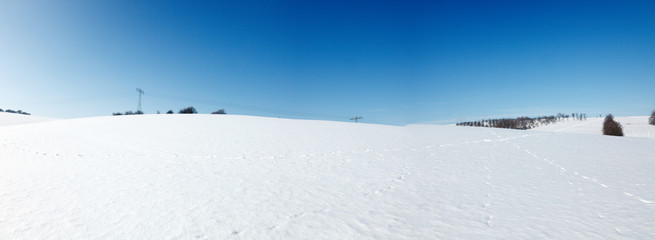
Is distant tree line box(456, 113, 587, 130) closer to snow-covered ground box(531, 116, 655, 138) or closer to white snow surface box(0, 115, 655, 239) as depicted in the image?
snow-covered ground box(531, 116, 655, 138)

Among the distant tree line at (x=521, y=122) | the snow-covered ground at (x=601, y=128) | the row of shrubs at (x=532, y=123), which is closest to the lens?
the row of shrubs at (x=532, y=123)

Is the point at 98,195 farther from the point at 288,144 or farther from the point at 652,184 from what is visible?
the point at 652,184

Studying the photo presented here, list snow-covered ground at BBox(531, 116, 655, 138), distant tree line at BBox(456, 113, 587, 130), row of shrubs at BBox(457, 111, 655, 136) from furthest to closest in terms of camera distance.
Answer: distant tree line at BBox(456, 113, 587, 130)
snow-covered ground at BBox(531, 116, 655, 138)
row of shrubs at BBox(457, 111, 655, 136)

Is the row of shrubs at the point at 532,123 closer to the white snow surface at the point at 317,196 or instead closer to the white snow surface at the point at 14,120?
the white snow surface at the point at 317,196

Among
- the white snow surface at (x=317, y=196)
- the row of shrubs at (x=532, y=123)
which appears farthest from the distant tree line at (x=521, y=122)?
the white snow surface at (x=317, y=196)

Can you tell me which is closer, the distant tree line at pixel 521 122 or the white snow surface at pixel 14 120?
the white snow surface at pixel 14 120

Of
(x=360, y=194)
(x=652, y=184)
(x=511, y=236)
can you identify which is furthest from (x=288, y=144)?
(x=652, y=184)

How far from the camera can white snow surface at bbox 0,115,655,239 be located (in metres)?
3.51

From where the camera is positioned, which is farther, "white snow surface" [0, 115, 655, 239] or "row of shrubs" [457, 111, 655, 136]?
"row of shrubs" [457, 111, 655, 136]

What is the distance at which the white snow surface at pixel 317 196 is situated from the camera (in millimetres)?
3510

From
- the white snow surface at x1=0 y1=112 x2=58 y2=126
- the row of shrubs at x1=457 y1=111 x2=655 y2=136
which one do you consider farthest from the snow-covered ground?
the white snow surface at x1=0 y1=112 x2=58 y2=126

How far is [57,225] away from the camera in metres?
3.69

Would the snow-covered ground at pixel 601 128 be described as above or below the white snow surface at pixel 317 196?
above

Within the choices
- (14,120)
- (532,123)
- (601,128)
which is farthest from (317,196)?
(532,123)
